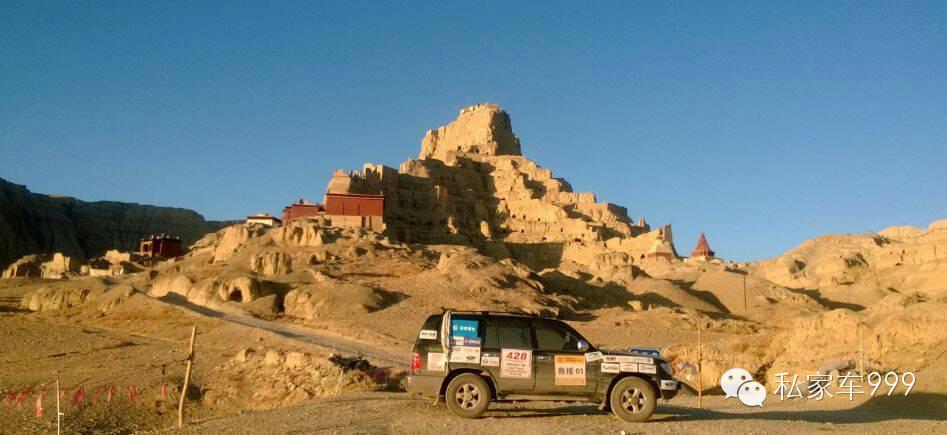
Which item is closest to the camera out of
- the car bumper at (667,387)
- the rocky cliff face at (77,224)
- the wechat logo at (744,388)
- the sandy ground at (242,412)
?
the sandy ground at (242,412)

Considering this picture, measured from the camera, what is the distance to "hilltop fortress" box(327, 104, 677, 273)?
260 ft

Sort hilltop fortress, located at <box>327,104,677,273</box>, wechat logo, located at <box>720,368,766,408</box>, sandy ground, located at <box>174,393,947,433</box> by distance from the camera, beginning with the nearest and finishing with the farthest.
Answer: sandy ground, located at <box>174,393,947,433</box>
wechat logo, located at <box>720,368,766,408</box>
hilltop fortress, located at <box>327,104,677,273</box>

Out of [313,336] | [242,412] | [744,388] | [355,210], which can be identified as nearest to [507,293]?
[313,336]

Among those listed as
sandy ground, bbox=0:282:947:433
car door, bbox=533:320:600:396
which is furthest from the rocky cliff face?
car door, bbox=533:320:600:396

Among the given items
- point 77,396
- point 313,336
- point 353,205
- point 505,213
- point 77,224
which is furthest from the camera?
point 77,224

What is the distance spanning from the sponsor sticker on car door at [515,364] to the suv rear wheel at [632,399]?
1368mm

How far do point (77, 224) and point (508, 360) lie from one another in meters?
139

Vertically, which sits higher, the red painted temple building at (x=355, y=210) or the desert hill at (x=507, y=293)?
the red painted temple building at (x=355, y=210)

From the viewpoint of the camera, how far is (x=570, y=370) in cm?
1131

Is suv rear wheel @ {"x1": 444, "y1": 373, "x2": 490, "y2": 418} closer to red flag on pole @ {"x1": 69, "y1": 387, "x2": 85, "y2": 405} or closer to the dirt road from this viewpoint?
the dirt road

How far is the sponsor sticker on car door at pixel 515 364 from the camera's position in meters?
11.3

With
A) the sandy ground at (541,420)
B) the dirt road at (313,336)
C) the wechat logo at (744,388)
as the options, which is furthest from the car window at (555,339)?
the dirt road at (313,336)

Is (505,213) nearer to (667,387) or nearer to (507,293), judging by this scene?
(507,293)

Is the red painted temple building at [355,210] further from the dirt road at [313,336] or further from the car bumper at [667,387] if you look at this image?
the car bumper at [667,387]
